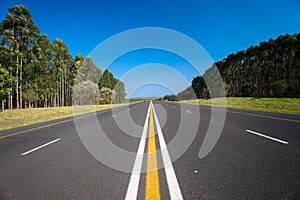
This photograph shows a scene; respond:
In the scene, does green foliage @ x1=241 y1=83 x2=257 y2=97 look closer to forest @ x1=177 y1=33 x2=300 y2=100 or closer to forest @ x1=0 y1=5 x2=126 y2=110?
forest @ x1=177 y1=33 x2=300 y2=100

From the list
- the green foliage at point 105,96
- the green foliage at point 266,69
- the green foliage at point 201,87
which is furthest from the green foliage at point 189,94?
the green foliage at point 105,96

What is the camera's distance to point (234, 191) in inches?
101

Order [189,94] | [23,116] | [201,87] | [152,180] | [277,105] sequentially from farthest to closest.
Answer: [189,94], [201,87], [277,105], [23,116], [152,180]

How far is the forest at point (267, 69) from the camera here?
1527 inches

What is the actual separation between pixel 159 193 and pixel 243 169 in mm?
1975

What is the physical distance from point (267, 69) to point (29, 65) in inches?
2494

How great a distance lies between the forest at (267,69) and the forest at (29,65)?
4656 centimetres

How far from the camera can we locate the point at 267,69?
49.5 metres

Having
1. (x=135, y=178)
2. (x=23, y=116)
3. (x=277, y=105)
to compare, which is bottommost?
(x=135, y=178)

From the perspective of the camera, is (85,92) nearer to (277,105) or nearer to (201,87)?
(277,105)

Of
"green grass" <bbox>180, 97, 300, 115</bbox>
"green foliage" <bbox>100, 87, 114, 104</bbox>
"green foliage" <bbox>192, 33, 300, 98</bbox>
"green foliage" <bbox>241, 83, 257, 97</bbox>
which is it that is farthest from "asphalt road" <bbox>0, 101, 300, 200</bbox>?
"green foliage" <bbox>100, 87, 114, 104</bbox>

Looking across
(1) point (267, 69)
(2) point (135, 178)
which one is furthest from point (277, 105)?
(1) point (267, 69)

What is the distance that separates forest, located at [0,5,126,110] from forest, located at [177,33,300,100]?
153ft

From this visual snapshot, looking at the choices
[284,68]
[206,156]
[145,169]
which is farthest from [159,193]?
[284,68]
